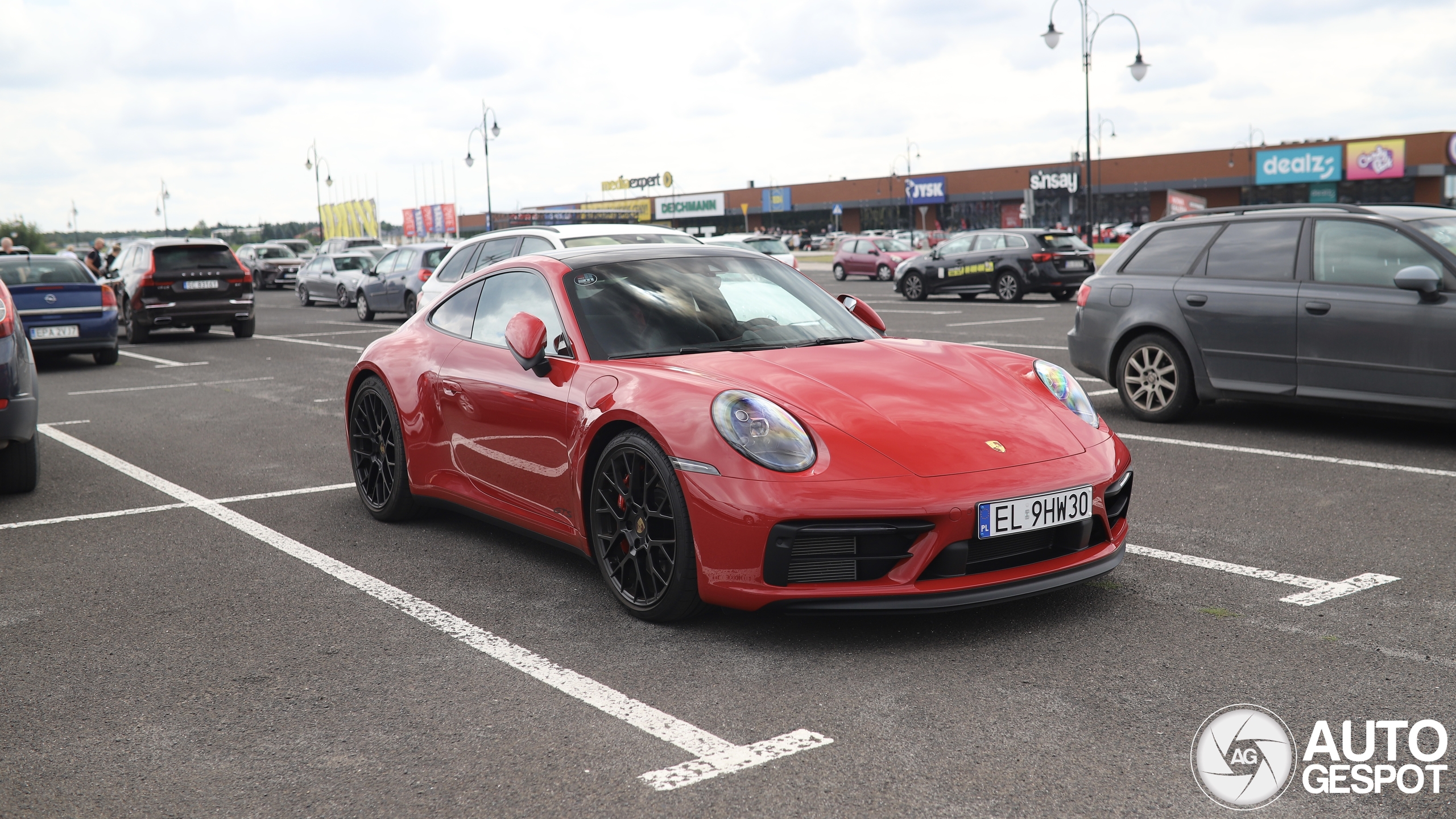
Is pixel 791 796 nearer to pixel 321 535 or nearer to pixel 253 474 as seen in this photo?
pixel 321 535

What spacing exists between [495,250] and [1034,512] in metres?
9.39

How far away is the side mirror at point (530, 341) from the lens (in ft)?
15.6

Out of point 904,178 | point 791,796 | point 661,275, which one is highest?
point 904,178

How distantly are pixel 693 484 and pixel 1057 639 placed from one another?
1308mm

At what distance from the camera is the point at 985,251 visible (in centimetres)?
2450

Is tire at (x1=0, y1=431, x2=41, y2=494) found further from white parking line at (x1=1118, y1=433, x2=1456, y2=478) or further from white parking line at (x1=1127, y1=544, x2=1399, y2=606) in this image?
white parking line at (x1=1118, y1=433, x2=1456, y2=478)

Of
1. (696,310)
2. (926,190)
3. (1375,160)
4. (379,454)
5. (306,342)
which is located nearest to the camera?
(696,310)

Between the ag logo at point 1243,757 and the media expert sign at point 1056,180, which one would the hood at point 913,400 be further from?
the media expert sign at point 1056,180

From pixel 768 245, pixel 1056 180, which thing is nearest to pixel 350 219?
pixel 1056 180

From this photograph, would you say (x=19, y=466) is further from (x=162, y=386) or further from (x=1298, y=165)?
(x=1298, y=165)

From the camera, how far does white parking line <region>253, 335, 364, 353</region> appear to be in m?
17.5

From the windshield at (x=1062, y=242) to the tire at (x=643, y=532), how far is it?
20535 mm

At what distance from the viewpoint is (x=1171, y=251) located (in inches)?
346

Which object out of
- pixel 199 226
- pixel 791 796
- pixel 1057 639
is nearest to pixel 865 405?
pixel 1057 639
